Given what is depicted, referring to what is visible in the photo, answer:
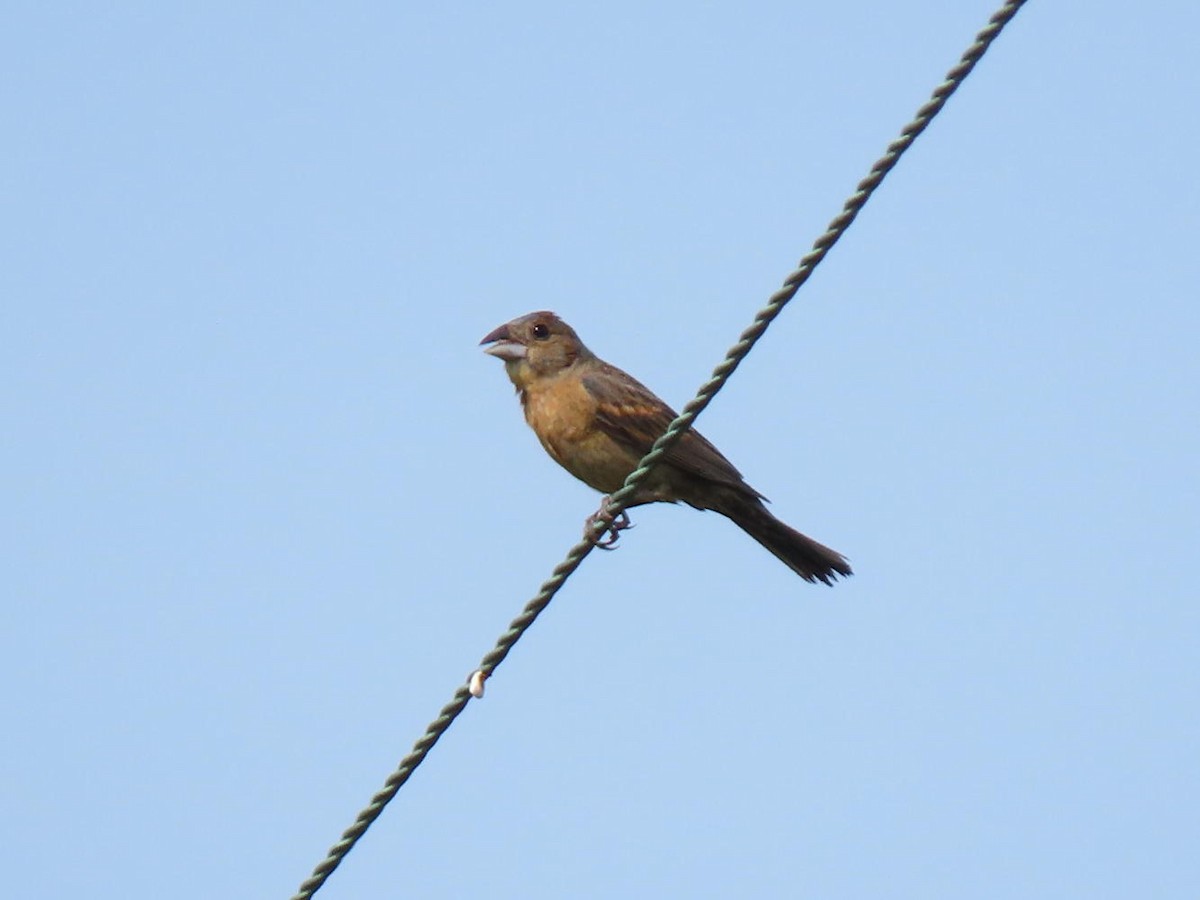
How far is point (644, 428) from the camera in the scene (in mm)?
8039

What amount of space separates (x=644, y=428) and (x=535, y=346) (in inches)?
30.1

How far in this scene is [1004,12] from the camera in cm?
413

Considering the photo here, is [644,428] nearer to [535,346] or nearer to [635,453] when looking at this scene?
[635,453]

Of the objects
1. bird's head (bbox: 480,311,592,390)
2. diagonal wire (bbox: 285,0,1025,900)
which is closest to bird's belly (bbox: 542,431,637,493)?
bird's head (bbox: 480,311,592,390)

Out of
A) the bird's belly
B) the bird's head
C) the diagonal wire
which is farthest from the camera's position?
the bird's head

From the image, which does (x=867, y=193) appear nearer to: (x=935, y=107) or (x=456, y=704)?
(x=935, y=107)

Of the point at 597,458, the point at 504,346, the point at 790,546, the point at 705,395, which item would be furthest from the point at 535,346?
the point at 705,395

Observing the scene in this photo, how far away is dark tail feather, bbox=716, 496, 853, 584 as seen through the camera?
312 inches

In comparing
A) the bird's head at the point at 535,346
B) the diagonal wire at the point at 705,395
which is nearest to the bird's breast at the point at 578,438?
the bird's head at the point at 535,346

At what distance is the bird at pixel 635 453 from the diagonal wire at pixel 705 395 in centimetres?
246

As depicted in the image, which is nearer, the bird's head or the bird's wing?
the bird's wing

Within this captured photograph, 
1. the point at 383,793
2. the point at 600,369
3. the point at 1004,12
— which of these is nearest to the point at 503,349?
the point at 600,369

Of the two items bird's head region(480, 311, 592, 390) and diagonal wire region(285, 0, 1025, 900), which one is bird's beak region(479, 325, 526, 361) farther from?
diagonal wire region(285, 0, 1025, 900)

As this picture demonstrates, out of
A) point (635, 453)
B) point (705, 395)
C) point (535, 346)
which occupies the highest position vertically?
point (535, 346)
